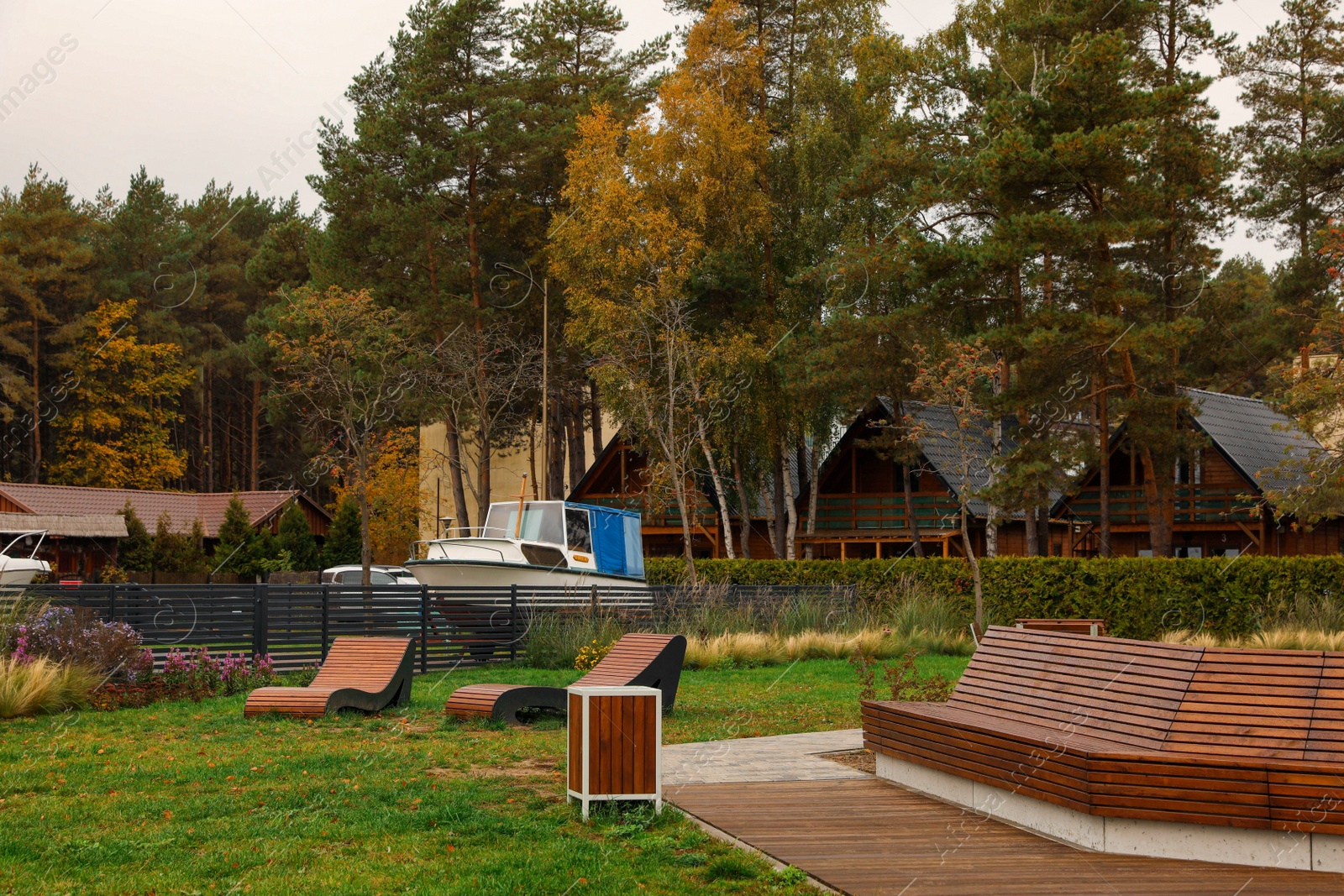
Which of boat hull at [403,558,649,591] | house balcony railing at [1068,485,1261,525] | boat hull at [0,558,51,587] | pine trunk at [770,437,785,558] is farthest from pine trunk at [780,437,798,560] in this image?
boat hull at [0,558,51,587]

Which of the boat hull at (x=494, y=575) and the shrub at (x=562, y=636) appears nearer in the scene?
the shrub at (x=562, y=636)

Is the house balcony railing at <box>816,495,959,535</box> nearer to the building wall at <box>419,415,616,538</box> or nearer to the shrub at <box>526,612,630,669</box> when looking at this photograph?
the building wall at <box>419,415,616,538</box>

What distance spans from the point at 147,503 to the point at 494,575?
3196 cm

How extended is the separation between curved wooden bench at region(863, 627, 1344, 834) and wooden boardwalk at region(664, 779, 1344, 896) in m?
0.25

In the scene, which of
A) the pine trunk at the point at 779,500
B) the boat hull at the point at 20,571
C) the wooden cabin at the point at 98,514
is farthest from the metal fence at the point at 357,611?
the wooden cabin at the point at 98,514

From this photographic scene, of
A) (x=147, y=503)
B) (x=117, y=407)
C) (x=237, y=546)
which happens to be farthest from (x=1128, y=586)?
(x=117, y=407)

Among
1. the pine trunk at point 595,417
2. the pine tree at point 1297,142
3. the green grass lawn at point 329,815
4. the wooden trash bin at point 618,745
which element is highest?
the pine tree at point 1297,142

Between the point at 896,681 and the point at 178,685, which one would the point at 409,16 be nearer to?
the point at 178,685

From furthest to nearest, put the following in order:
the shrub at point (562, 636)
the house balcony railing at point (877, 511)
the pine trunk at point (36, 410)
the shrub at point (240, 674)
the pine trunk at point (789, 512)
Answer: the pine trunk at point (36, 410) → the house balcony railing at point (877, 511) → the pine trunk at point (789, 512) → the shrub at point (562, 636) → the shrub at point (240, 674)

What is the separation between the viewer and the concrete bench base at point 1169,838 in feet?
18.6

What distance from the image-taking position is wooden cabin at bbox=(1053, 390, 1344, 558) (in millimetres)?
32250

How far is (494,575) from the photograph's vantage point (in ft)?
69.7

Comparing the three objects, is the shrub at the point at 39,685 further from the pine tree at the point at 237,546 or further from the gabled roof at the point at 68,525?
the pine tree at the point at 237,546

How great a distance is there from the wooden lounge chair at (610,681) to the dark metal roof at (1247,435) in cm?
2285
